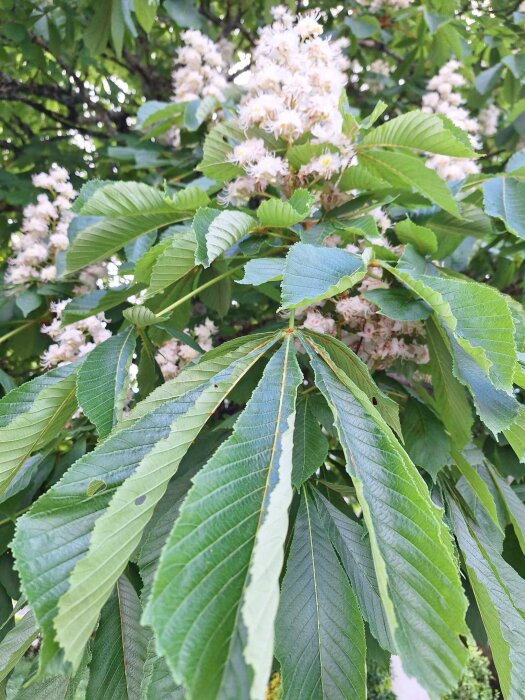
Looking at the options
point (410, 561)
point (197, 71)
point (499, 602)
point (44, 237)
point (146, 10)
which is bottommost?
point (499, 602)

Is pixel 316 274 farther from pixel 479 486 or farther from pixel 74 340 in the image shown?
pixel 74 340

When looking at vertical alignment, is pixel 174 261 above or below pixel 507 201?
above

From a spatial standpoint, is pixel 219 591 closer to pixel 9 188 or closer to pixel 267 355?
pixel 267 355

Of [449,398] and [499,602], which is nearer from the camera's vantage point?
[499,602]

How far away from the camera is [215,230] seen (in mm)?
759

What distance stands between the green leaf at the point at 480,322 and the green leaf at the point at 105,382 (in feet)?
1.29

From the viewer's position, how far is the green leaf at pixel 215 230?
0.73 metres

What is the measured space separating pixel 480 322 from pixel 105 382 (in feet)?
1.57

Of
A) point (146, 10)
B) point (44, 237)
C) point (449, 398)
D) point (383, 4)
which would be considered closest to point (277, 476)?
point (449, 398)

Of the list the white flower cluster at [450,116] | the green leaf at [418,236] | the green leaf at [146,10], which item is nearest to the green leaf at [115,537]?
the green leaf at [418,236]

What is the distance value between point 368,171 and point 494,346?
1.57 feet

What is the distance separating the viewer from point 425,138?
92 cm

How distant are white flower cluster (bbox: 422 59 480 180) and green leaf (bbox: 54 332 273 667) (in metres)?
1.03

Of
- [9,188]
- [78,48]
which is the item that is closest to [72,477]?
[9,188]
